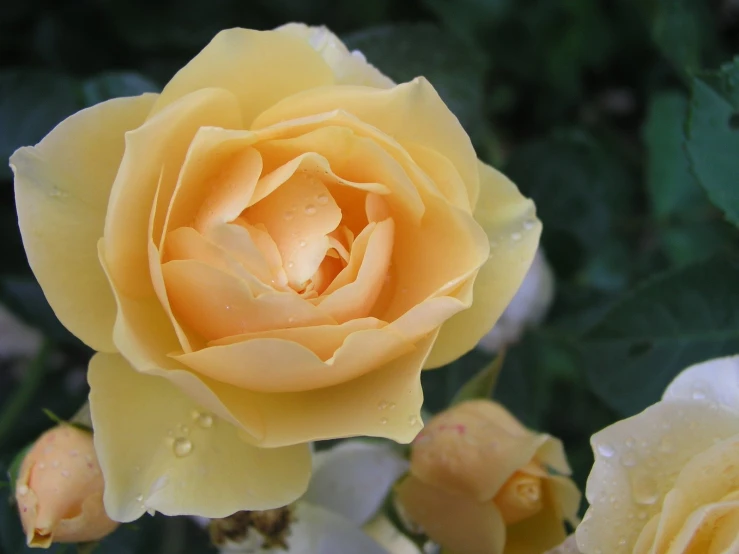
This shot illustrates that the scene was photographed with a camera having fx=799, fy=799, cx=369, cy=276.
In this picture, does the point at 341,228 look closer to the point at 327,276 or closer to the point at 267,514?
the point at 327,276

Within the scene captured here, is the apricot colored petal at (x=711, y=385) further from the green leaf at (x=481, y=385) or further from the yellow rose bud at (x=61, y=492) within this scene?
the yellow rose bud at (x=61, y=492)

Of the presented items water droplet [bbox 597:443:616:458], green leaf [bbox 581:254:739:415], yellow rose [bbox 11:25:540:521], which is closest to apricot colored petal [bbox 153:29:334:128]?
yellow rose [bbox 11:25:540:521]

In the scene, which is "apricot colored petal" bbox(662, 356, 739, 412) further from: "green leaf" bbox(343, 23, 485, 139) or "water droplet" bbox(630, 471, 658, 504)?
"green leaf" bbox(343, 23, 485, 139)

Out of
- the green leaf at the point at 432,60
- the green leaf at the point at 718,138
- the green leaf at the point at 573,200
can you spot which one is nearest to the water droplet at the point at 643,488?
the green leaf at the point at 718,138

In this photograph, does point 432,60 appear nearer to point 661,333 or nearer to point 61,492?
point 661,333

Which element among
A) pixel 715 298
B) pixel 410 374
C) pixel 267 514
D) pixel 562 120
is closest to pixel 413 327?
pixel 410 374
